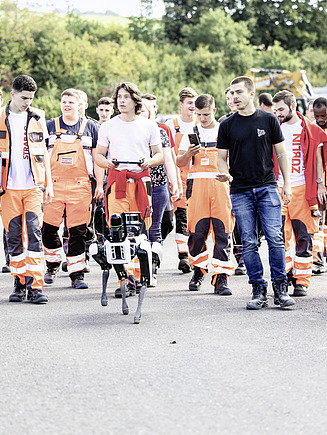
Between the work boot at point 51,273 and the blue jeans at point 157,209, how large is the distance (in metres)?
1.22

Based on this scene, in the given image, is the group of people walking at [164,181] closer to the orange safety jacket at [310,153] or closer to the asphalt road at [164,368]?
the orange safety jacket at [310,153]

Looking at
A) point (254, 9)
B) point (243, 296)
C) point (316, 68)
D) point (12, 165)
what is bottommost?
point (243, 296)

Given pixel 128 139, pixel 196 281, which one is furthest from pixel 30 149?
pixel 196 281

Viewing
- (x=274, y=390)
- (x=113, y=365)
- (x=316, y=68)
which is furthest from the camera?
(x=316, y=68)

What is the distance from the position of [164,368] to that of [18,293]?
3.31 metres

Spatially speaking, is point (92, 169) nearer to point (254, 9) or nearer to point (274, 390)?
point (274, 390)

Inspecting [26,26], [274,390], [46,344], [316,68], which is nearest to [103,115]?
[46,344]

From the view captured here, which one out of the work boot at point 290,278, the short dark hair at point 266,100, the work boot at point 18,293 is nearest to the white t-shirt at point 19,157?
the work boot at point 18,293

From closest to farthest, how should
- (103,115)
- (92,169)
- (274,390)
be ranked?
(274,390) < (92,169) < (103,115)

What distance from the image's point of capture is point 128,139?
8.26 meters

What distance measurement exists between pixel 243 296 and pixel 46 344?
9.23ft

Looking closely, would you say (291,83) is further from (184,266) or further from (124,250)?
(124,250)

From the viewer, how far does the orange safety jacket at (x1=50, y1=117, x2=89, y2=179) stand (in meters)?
9.58

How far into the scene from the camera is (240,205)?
8.12m
